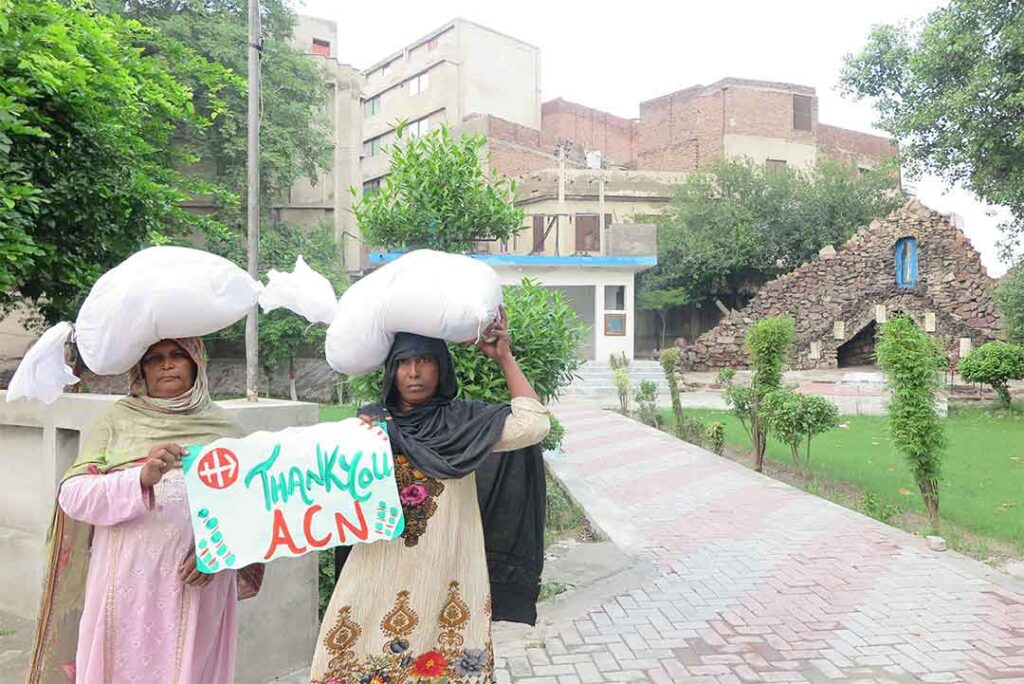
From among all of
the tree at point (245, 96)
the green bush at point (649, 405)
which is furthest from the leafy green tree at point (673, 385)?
the tree at point (245, 96)

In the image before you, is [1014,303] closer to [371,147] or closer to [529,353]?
[529,353]

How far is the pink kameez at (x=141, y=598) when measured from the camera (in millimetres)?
2092

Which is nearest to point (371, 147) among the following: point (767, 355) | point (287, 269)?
point (287, 269)

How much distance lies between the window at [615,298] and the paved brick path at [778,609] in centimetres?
1490

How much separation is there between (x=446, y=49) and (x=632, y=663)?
32668 mm

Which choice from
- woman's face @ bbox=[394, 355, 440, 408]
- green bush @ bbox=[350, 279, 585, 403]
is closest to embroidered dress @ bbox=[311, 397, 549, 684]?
woman's face @ bbox=[394, 355, 440, 408]

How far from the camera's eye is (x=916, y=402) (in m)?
6.42

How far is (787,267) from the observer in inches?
1091

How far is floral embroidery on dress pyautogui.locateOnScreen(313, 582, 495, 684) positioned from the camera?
2.17 metres

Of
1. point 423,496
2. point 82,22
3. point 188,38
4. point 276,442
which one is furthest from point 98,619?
point 188,38

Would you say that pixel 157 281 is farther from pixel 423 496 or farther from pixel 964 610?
pixel 964 610

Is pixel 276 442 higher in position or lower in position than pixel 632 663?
higher

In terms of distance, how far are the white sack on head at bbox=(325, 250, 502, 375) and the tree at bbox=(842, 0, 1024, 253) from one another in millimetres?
12985

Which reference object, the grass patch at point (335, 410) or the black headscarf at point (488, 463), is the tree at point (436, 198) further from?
the grass patch at point (335, 410)
